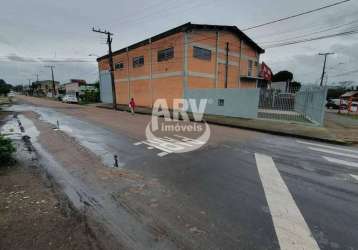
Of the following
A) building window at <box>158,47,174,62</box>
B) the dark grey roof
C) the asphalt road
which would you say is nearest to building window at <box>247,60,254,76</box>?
the dark grey roof

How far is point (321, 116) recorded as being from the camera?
11328 mm

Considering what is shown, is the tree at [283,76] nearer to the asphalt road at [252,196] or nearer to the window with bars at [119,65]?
the window with bars at [119,65]

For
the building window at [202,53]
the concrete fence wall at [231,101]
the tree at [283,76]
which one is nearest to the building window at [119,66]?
the building window at [202,53]

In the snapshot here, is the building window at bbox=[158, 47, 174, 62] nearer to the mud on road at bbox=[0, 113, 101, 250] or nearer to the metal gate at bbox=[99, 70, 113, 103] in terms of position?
the metal gate at bbox=[99, 70, 113, 103]

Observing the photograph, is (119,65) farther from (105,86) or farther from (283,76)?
(283,76)

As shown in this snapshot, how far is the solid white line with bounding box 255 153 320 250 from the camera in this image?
2578mm

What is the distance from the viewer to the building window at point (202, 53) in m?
20.7

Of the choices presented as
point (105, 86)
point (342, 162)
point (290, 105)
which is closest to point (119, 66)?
point (105, 86)

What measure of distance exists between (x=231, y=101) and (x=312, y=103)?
5.41m

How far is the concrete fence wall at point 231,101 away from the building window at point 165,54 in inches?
213

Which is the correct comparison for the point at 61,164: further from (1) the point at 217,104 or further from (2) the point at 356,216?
(1) the point at 217,104

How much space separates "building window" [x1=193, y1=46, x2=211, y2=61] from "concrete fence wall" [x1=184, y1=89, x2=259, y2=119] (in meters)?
4.44

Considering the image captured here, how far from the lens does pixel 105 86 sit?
118 feet

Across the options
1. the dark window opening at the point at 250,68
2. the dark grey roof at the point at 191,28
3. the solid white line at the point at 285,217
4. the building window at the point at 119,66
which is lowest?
the solid white line at the point at 285,217
